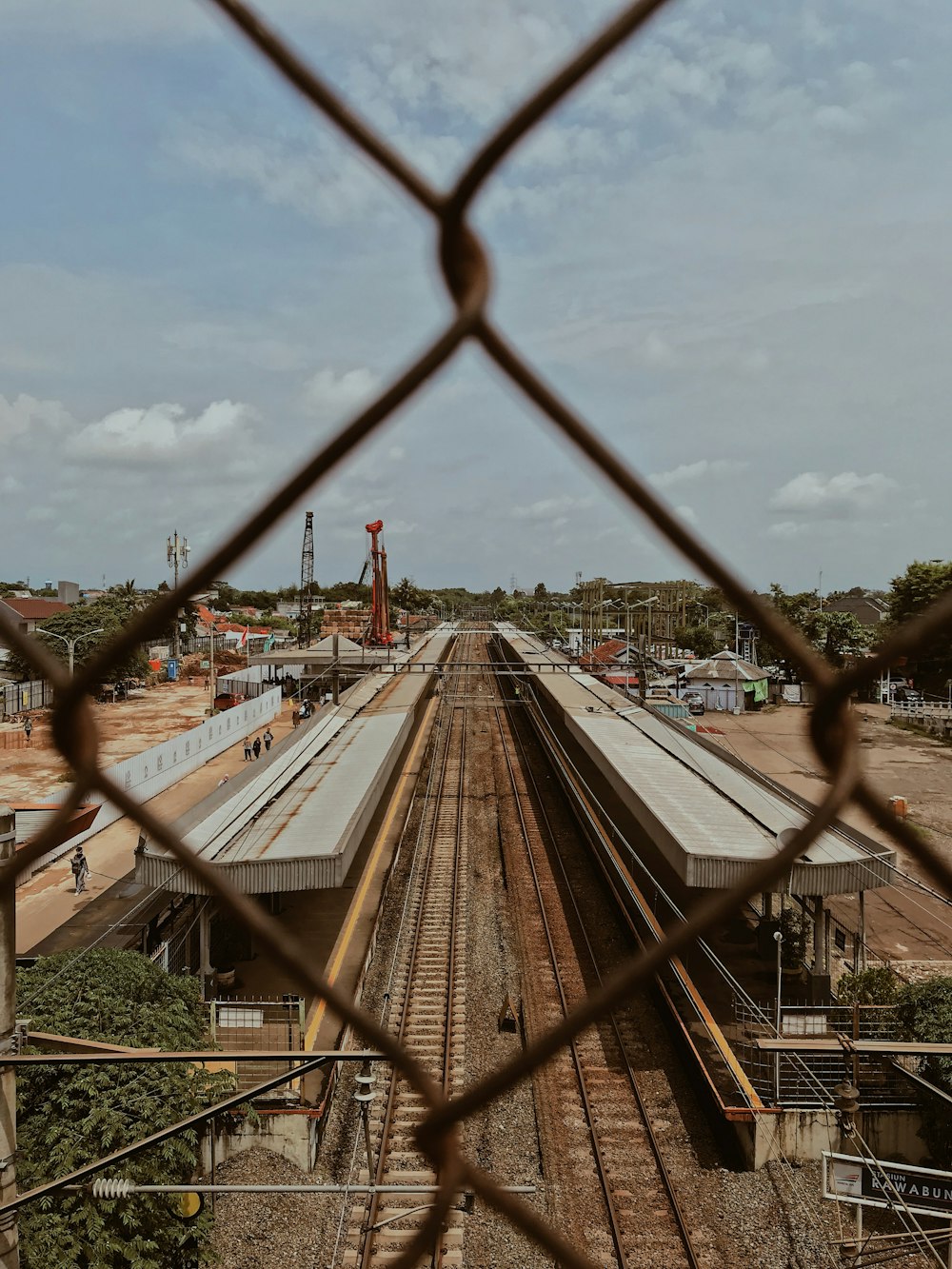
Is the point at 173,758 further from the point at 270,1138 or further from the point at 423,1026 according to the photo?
the point at 270,1138

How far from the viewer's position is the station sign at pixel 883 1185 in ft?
15.9

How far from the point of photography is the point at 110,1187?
413 cm

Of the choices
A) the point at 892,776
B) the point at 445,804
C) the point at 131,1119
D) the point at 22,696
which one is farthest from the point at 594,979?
Result: the point at 22,696

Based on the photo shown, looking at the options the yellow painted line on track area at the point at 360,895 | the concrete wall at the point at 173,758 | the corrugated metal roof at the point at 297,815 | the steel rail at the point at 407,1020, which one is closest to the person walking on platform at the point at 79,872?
the concrete wall at the point at 173,758

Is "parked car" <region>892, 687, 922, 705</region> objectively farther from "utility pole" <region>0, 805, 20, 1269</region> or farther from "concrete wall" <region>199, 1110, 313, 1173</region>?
"utility pole" <region>0, 805, 20, 1269</region>

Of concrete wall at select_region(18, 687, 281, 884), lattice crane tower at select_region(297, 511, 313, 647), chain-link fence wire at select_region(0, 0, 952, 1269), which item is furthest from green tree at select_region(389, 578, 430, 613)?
chain-link fence wire at select_region(0, 0, 952, 1269)

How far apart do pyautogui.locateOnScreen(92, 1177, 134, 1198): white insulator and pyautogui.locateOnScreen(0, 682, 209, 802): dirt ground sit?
9.01 metres

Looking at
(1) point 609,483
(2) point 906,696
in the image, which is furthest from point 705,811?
(2) point 906,696

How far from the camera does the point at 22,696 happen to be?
27578 mm

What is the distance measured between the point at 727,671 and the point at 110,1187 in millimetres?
26091

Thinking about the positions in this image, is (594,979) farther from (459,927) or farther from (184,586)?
(184,586)

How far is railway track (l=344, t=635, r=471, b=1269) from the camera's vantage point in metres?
5.34

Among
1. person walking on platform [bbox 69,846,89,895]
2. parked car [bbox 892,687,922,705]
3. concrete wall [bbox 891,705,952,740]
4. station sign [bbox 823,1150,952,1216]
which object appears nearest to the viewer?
station sign [bbox 823,1150,952,1216]

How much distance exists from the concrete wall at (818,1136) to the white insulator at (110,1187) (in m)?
3.98
